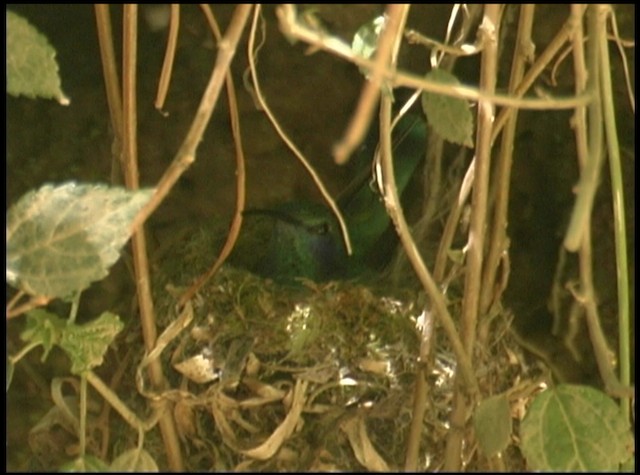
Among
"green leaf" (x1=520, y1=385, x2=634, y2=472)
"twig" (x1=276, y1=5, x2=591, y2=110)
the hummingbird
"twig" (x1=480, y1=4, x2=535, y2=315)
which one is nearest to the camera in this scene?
"twig" (x1=276, y1=5, x2=591, y2=110)

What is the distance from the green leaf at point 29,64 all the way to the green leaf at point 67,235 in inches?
1.9

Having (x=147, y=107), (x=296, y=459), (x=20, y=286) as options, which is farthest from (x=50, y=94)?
(x=147, y=107)

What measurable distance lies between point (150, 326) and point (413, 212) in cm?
33

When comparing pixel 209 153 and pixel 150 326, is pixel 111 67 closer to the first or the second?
pixel 150 326

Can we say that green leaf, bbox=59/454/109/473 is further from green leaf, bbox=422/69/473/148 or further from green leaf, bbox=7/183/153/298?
green leaf, bbox=422/69/473/148

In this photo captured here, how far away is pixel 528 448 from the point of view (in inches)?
22.3

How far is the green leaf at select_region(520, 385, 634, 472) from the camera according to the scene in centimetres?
56

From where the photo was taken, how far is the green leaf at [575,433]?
21.9 inches

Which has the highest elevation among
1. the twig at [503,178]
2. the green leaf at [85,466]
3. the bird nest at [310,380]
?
the twig at [503,178]

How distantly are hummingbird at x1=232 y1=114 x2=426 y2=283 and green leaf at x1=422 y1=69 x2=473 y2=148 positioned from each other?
0.28 metres

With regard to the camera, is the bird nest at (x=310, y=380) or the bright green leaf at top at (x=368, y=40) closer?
the bright green leaf at top at (x=368, y=40)

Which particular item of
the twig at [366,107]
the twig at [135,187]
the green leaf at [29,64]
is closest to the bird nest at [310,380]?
the twig at [135,187]

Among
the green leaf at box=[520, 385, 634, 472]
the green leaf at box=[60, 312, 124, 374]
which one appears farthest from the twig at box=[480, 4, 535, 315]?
the green leaf at box=[60, 312, 124, 374]

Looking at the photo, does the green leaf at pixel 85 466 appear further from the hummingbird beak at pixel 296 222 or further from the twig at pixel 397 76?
the hummingbird beak at pixel 296 222
